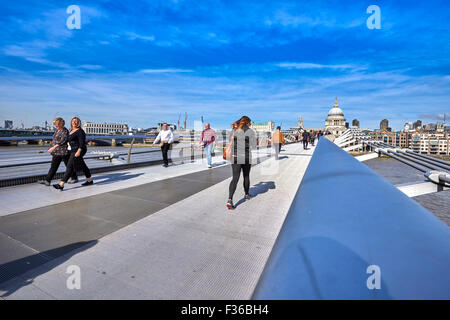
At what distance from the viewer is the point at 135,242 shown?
2.71 m

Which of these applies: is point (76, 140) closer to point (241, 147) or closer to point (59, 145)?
point (59, 145)

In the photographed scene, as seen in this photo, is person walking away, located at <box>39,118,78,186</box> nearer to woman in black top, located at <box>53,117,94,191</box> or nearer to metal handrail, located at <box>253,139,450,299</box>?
woman in black top, located at <box>53,117,94,191</box>

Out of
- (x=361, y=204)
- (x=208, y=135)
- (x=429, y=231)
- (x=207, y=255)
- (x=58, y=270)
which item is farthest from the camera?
(x=208, y=135)

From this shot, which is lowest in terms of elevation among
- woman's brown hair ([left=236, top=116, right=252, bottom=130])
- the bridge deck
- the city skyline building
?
the bridge deck

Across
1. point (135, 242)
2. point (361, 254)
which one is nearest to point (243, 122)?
point (135, 242)

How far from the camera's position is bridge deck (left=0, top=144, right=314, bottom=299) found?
1943 mm

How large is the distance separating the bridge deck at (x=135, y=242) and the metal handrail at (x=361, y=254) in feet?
4.11

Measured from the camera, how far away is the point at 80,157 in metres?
5.22

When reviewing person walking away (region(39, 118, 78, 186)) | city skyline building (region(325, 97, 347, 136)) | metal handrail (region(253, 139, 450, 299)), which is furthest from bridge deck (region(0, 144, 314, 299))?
city skyline building (region(325, 97, 347, 136))

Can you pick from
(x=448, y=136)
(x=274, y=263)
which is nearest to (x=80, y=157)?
(x=274, y=263)

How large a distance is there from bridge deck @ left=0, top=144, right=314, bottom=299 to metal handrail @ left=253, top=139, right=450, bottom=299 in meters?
1.25

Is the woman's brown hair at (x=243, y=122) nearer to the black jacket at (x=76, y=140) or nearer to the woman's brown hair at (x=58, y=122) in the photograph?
the black jacket at (x=76, y=140)
